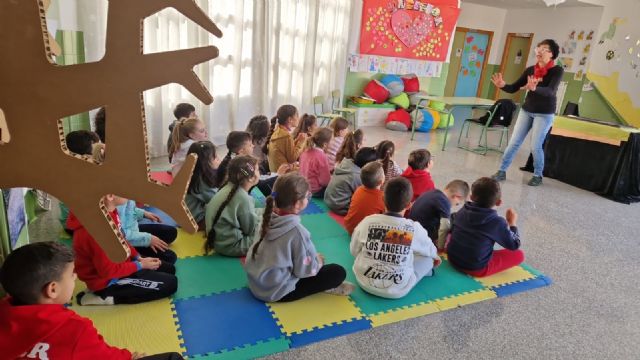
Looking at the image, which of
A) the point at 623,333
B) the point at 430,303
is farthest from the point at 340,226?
the point at 623,333

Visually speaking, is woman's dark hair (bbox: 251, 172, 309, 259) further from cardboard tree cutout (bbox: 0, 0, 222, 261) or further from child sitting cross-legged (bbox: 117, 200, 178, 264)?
cardboard tree cutout (bbox: 0, 0, 222, 261)

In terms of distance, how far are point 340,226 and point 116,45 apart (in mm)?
2457

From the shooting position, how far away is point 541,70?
13.9 feet

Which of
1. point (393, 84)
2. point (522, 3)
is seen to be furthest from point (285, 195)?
point (522, 3)

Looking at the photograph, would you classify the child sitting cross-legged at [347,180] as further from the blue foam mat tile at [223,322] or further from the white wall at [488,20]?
the white wall at [488,20]

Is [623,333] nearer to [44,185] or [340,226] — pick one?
[340,226]

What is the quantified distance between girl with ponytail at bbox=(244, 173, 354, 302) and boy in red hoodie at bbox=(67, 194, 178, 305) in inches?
17.9

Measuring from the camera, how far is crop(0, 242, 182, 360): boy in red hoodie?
3.50 ft

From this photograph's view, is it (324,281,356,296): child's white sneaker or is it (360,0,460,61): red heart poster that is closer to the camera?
(324,281,356,296): child's white sneaker

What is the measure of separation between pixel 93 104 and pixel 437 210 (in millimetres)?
2239

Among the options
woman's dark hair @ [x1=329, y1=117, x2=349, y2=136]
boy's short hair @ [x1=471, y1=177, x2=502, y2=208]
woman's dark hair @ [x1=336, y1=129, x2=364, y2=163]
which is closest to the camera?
boy's short hair @ [x1=471, y1=177, x2=502, y2=208]

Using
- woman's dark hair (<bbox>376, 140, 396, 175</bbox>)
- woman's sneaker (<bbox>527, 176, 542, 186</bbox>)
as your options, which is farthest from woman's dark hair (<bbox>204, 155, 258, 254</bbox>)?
woman's sneaker (<bbox>527, 176, 542, 186</bbox>)

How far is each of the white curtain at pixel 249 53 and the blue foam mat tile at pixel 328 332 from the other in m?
3.10

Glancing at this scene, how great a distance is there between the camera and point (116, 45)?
30.2 inches
